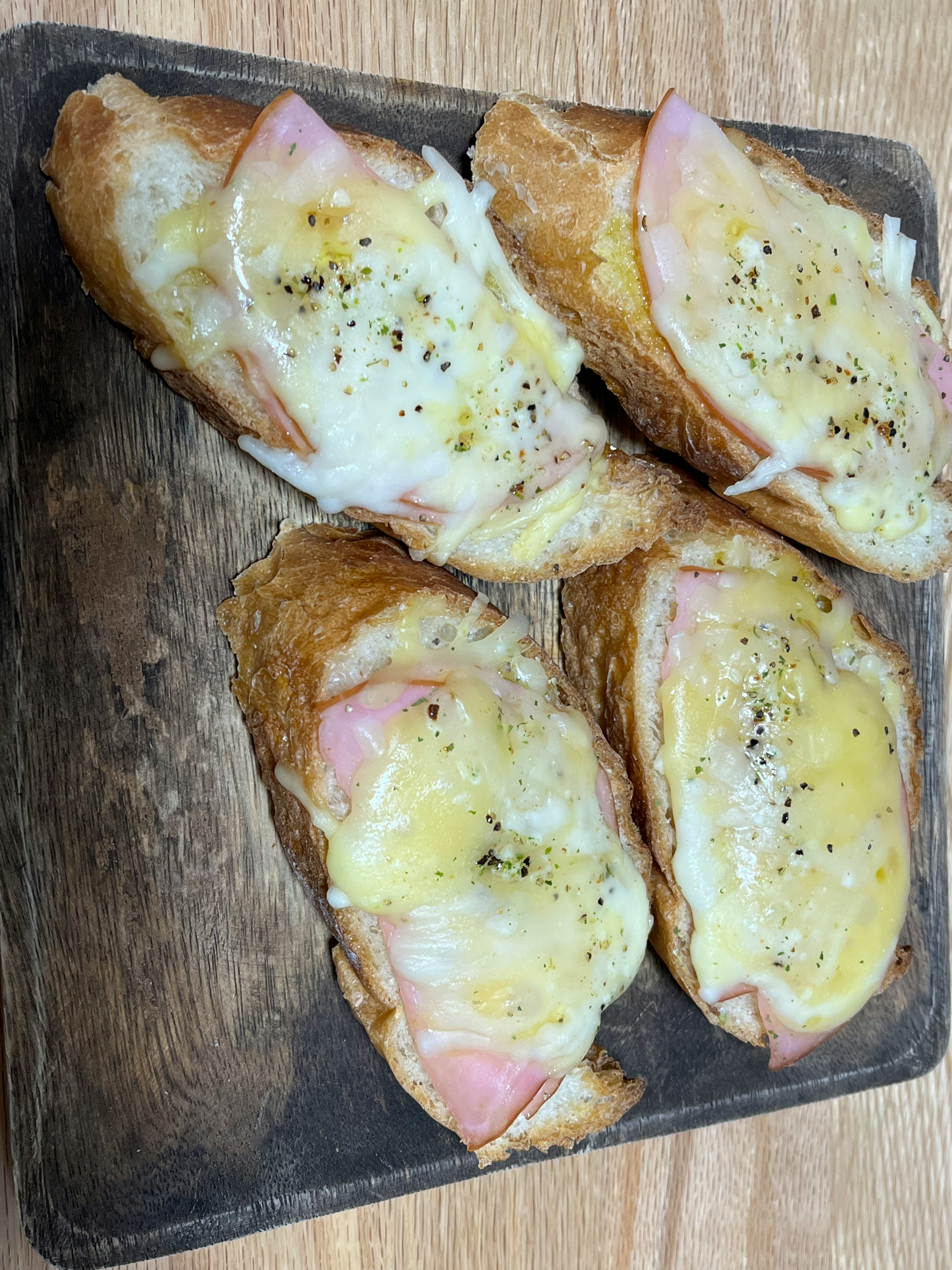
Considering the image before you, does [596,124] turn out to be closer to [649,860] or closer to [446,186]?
[446,186]

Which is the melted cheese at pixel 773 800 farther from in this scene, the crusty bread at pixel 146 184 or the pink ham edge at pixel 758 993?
the crusty bread at pixel 146 184

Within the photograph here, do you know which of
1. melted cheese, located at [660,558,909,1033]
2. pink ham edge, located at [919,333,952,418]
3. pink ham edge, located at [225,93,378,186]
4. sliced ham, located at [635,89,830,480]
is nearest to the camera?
pink ham edge, located at [225,93,378,186]

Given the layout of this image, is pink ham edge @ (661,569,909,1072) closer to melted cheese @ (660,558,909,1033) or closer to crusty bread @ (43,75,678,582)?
melted cheese @ (660,558,909,1033)

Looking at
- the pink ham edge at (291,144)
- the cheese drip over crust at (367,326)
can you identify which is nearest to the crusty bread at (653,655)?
the cheese drip over crust at (367,326)

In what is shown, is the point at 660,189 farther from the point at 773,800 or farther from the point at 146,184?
the point at 773,800

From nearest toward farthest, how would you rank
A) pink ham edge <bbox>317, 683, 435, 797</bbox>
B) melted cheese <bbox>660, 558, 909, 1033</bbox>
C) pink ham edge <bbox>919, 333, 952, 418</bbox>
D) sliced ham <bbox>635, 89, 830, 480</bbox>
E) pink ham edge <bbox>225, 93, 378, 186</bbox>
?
pink ham edge <bbox>225, 93, 378, 186</bbox>, pink ham edge <bbox>317, 683, 435, 797</bbox>, sliced ham <bbox>635, 89, 830, 480</bbox>, melted cheese <bbox>660, 558, 909, 1033</bbox>, pink ham edge <bbox>919, 333, 952, 418</bbox>

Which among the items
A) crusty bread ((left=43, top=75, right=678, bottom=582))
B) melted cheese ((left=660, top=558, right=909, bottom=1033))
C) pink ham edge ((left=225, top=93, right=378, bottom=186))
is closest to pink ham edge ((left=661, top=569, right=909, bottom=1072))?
melted cheese ((left=660, top=558, right=909, bottom=1033))
